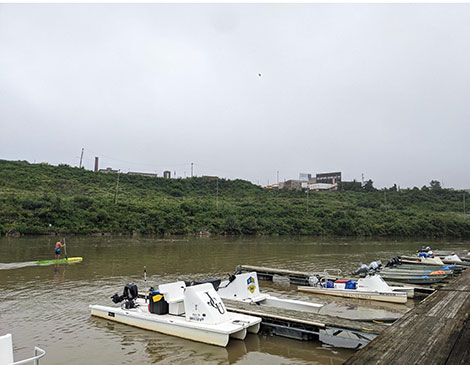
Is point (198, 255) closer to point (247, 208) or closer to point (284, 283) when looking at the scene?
point (284, 283)

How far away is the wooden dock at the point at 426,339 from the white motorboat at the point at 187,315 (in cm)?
327

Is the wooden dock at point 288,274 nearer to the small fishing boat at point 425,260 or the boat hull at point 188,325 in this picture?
the boat hull at point 188,325

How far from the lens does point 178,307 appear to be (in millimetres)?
8805

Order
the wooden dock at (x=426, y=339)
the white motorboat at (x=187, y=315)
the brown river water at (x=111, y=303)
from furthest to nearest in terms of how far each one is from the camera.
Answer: the white motorboat at (x=187, y=315) → the brown river water at (x=111, y=303) → the wooden dock at (x=426, y=339)

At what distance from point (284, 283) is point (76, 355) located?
1063 centimetres

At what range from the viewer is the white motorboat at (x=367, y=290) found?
12.0 metres

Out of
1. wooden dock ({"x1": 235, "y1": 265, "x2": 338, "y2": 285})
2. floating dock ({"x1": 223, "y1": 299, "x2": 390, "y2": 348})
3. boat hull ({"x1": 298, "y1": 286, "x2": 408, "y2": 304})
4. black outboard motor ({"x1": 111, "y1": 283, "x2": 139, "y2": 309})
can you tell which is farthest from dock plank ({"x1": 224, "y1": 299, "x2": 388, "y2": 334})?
wooden dock ({"x1": 235, "y1": 265, "x2": 338, "y2": 285})

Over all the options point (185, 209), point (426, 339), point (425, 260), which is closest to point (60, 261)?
point (426, 339)

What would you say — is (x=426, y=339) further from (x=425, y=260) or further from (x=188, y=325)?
(x=425, y=260)

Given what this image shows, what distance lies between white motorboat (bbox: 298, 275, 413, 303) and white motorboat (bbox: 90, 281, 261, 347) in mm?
5434

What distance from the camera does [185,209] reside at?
1927 inches

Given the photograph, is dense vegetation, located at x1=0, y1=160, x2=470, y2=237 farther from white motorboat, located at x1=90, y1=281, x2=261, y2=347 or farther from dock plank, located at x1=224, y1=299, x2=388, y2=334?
dock plank, located at x1=224, y1=299, x2=388, y2=334

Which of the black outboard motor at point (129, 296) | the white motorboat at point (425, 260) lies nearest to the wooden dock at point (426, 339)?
the black outboard motor at point (129, 296)

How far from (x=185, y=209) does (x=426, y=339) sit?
44.7m
